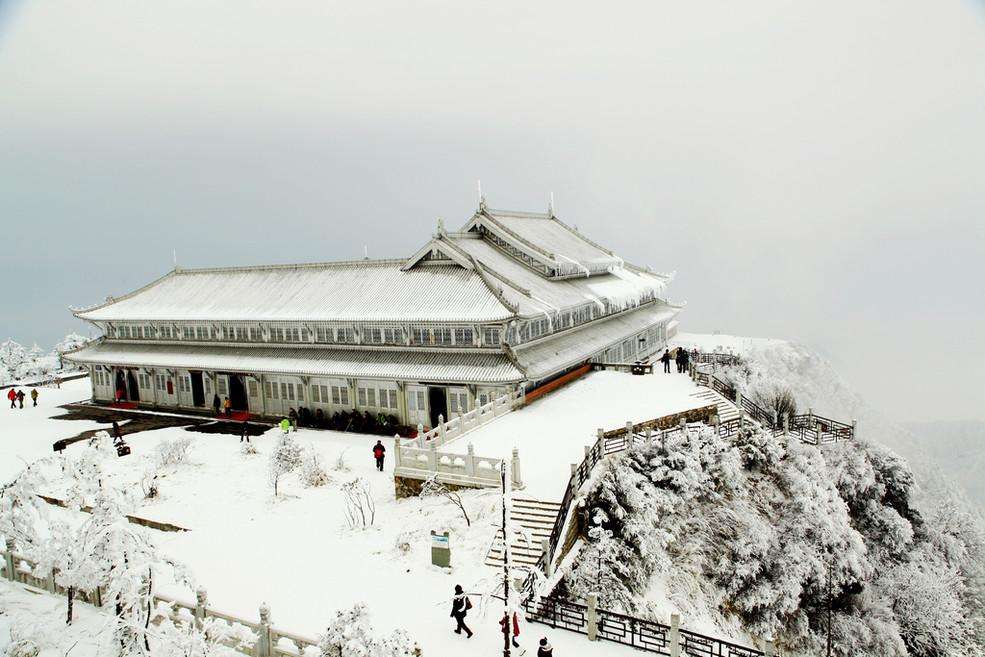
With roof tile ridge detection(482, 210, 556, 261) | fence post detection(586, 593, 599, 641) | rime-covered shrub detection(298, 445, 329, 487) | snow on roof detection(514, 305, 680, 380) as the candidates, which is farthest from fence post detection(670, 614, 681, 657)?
roof tile ridge detection(482, 210, 556, 261)

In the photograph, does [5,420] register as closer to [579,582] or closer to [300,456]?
[300,456]

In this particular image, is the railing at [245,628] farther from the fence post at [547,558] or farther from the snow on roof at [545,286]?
the snow on roof at [545,286]

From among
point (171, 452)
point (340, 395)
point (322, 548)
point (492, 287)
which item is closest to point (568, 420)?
point (492, 287)

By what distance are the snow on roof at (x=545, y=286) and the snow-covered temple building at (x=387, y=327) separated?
0.51 ft

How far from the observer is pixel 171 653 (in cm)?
1173

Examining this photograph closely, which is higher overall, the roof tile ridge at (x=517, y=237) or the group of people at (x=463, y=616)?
the roof tile ridge at (x=517, y=237)

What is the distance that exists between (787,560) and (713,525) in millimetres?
2826

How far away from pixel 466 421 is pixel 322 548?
890 cm

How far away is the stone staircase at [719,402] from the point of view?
32.9 metres

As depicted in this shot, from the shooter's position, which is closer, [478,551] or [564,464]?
[478,551]

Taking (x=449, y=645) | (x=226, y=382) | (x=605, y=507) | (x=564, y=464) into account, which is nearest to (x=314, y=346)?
(x=226, y=382)

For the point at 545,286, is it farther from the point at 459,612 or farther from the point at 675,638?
the point at 675,638

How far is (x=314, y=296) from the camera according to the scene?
136ft

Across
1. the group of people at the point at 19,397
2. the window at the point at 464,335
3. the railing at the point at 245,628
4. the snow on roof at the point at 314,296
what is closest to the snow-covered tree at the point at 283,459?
the railing at the point at 245,628
